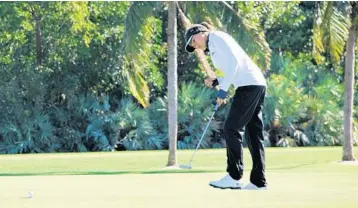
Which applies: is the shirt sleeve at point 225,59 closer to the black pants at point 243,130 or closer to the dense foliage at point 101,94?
the black pants at point 243,130

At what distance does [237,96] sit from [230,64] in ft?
1.27

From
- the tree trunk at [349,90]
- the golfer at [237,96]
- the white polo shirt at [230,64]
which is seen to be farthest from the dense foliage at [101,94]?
the white polo shirt at [230,64]

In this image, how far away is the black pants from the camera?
1011 centimetres

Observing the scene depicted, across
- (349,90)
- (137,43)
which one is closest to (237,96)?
(137,43)

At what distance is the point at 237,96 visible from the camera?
33.3 feet

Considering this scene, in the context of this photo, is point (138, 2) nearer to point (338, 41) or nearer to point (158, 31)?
point (338, 41)

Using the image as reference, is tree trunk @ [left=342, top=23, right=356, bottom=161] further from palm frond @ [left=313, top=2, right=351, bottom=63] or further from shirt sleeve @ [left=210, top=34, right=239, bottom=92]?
shirt sleeve @ [left=210, top=34, right=239, bottom=92]

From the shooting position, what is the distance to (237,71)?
10.0m

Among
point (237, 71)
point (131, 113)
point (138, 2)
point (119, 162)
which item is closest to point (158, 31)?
point (131, 113)

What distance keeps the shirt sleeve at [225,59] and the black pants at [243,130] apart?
0.23m

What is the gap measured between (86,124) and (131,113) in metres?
1.96

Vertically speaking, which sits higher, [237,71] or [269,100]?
[237,71]

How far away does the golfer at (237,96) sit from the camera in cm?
997

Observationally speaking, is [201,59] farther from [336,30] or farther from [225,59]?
[225,59]
